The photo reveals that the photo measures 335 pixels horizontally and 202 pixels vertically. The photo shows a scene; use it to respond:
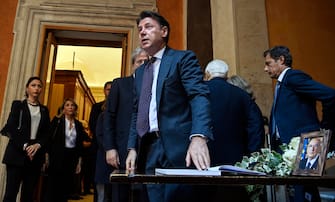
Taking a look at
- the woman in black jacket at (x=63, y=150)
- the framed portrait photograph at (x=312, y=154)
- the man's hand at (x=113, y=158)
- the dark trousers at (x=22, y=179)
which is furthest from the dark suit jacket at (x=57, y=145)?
the framed portrait photograph at (x=312, y=154)

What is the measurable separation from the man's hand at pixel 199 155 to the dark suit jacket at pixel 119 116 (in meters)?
1.02

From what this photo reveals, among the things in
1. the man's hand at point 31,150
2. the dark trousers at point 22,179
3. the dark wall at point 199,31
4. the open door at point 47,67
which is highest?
the dark wall at point 199,31

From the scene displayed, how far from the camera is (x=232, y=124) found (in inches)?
84.6

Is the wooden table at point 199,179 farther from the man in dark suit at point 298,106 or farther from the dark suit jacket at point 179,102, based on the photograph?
the man in dark suit at point 298,106

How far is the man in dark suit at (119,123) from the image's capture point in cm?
214

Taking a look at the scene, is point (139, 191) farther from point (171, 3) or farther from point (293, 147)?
point (171, 3)

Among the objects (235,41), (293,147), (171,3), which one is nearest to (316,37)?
(235,41)

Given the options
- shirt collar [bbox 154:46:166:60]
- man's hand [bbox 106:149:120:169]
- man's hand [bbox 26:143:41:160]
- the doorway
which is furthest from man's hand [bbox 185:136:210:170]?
the doorway

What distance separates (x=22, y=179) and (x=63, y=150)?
67 cm

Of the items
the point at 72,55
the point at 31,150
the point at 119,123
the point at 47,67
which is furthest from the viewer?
the point at 72,55

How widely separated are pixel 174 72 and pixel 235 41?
1.99 metres

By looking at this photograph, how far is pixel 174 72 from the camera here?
1.56 meters

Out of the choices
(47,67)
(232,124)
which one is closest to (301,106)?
(232,124)

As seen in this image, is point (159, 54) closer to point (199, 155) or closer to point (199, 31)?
point (199, 155)
